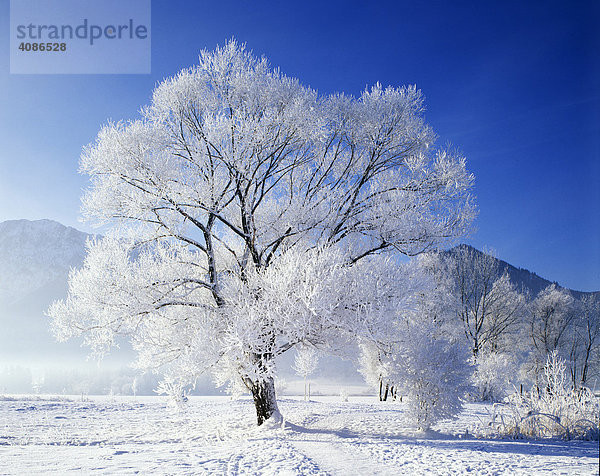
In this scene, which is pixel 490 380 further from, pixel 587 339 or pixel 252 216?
pixel 587 339

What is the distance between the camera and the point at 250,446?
8008 millimetres

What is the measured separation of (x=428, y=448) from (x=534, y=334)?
31832 mm

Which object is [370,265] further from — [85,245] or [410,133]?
[85,245]

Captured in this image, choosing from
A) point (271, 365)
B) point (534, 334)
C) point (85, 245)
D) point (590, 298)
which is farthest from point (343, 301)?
point (590, 298)

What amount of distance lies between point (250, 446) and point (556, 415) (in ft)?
24.5

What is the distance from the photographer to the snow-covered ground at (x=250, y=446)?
6270 mm

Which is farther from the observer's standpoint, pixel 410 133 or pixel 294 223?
pixel 410 133

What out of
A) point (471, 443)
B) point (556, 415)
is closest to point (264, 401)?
point (471, 443)

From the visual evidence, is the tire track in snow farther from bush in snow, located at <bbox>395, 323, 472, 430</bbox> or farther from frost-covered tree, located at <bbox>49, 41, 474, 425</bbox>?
bush in snow, located at <bbox>395, 323, 472, 430</bbox>

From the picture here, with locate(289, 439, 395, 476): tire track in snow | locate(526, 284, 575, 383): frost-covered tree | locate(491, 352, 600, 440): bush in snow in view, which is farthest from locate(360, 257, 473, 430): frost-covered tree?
locate(526, 284, 575, 383): frost-covered tree

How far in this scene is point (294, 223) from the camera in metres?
11.7

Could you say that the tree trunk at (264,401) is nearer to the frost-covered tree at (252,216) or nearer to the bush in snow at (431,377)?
the frost-covered tree at (252,216)

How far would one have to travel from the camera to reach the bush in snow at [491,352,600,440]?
32.3 feet

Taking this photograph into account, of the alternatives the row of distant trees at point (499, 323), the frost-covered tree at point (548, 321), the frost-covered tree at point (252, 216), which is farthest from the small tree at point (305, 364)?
the frost-covered tree at point (548, 321)
